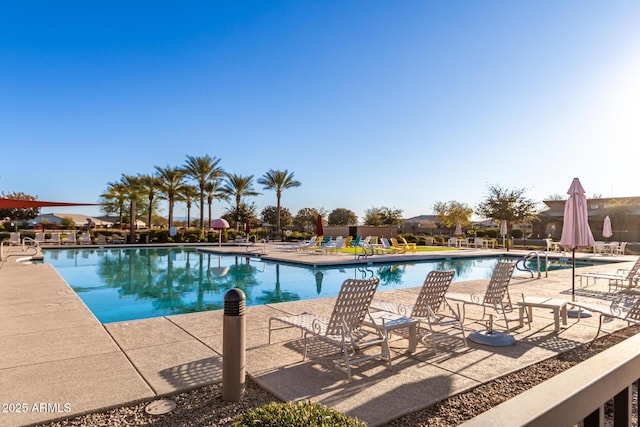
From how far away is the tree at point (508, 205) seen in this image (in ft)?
109

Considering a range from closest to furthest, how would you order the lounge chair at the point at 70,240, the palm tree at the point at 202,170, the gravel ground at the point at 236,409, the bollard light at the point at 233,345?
the gravel ground at the point at 236,409 < the bollard light at the point at 233,345 < the lounge chair at the point at 70,240 < the palm tree at the point at 202,170

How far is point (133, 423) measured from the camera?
291 cm

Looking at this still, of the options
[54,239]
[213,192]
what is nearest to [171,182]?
[213,192]

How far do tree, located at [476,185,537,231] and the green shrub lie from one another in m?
35.5

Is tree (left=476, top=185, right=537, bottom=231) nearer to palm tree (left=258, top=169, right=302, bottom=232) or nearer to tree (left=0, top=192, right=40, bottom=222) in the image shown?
→ palm tree (left=258, top=169, right=302, bottom=232)

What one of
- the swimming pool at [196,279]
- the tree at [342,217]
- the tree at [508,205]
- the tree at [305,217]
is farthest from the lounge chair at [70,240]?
the tree at [342,217]

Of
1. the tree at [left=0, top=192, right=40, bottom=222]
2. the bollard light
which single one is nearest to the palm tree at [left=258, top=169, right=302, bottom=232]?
the tree at [left=0, top=192, right=40, bottom=222]

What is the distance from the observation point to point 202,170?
33.4 meters

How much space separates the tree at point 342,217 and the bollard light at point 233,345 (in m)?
52.4

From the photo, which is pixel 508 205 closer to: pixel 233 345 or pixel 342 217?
pixel 342 217

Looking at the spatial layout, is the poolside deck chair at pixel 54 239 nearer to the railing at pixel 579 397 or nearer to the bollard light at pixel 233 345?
the bollard light at pixel 233 345

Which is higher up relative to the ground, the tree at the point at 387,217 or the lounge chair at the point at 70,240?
the tree at the point at 387,217

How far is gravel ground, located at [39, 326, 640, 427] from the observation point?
9.59 feet

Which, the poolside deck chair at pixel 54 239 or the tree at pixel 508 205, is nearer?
the poolside deck chair at pixel 54 239
